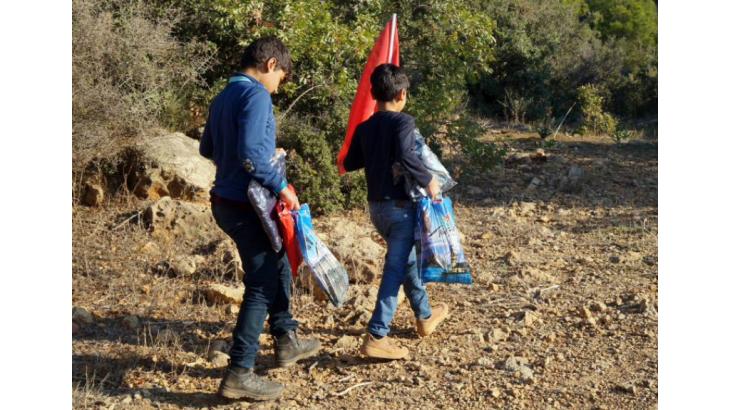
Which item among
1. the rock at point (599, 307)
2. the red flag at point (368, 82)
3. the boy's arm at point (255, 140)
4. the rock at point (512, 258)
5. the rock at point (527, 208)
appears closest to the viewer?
the boy's arm at point (255, 140)

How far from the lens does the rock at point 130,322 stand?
15.3 feet

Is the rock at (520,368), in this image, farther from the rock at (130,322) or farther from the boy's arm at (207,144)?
the rock at (130,322)

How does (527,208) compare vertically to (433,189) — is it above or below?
below

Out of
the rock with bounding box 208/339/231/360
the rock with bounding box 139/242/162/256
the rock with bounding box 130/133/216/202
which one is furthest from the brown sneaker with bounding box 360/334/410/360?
the rock with bounding box 130/133/216/202

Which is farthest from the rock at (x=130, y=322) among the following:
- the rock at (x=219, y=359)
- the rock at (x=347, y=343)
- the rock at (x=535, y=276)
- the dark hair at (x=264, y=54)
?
the rock at (x=535, y=276)

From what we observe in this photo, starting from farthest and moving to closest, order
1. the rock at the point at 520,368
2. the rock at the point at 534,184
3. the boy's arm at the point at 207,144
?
the rock at the point at 534,184, the rock at the point at 520,368, the boy's arm at the point at 207,144

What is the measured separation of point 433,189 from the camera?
3949 millimetres

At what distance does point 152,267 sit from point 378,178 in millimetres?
2590

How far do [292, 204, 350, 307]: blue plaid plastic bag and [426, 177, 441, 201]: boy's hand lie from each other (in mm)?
624

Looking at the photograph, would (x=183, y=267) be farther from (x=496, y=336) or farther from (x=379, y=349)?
(x=496, y=336)

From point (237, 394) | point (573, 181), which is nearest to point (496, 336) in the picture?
point (237, 394)

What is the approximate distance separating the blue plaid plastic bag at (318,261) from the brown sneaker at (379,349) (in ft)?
1.29

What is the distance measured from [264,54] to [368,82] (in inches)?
48.8

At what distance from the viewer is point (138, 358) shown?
13.6ft
